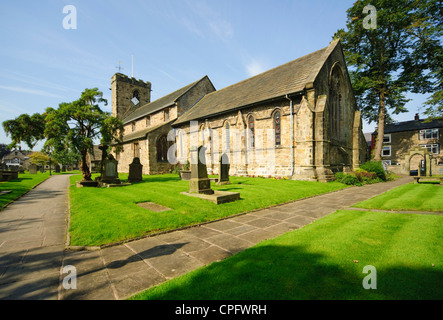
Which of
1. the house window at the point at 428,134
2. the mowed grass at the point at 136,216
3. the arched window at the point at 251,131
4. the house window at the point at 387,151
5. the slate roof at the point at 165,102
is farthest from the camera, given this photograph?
the house window at the point at 387,151

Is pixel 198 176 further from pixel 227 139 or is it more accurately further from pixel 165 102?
pixel 165 102

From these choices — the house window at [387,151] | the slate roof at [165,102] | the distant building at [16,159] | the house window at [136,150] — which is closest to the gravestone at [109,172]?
the house window at [136,150]

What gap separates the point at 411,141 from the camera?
1300 inches

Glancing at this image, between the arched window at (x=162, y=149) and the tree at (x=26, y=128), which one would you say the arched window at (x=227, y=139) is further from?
the tree at (x=26, y=128)

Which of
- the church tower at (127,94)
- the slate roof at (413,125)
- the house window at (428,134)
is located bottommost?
the house window at (428,134)

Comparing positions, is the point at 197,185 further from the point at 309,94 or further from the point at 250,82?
the point at 250,82

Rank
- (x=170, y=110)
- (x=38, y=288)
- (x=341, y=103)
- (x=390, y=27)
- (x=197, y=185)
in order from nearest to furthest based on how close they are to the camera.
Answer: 1. (x=38, y=288)
2. (x=197, y=185)
3. (x=341, y=103)
4. (x=390, y=27)
5. (x=170, y=110)

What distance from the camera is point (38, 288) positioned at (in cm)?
249

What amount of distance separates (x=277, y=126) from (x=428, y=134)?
3240 centimetres

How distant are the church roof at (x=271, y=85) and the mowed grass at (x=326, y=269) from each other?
478 inches

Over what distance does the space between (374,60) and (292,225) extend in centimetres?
2815

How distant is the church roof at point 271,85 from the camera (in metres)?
15.0

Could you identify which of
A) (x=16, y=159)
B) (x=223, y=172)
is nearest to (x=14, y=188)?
(x=223, y=172)

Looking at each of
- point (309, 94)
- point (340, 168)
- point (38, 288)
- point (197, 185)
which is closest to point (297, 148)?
point (309, 94)
